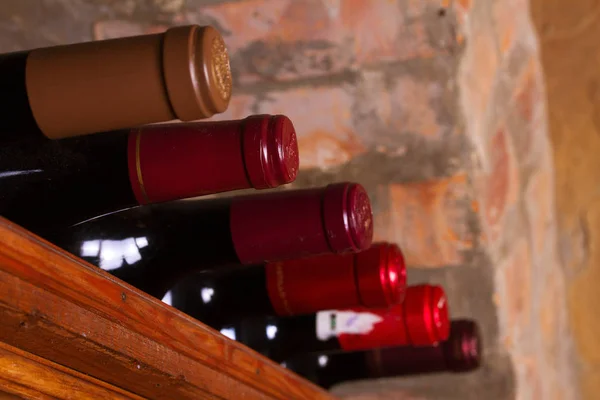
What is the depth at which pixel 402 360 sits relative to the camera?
2.18 feet

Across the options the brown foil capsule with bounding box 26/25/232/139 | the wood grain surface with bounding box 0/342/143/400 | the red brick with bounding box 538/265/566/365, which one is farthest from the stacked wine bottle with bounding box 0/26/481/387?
the red brick with bounding box 538/265/566/365

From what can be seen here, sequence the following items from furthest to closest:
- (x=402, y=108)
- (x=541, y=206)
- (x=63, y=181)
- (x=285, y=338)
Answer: (x=541, y=206) → (x=402, y=108) → (x=285, y=338) → (x=63, y=181)

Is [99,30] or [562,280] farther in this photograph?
[562,280]

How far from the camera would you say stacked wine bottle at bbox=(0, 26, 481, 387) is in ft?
1.08

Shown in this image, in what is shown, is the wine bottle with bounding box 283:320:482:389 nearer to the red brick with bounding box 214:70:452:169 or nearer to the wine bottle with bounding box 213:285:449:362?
the wine bottle with bounding box 213:285:449:362

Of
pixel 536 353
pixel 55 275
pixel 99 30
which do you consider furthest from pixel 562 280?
pixel 55 275

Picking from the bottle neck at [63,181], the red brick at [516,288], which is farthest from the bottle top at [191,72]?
the red brick at [516,288]

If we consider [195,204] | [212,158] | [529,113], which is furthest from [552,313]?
[212,158]

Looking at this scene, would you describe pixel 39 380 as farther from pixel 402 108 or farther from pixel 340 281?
pixel 402 108

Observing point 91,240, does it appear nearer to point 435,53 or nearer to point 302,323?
point 302,323

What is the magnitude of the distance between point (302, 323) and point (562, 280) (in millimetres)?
555

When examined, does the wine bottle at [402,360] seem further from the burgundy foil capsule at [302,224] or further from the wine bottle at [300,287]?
the burgundy foil capsule at [302,224]

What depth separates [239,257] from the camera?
469 mm

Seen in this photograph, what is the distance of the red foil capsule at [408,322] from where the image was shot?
57cm
